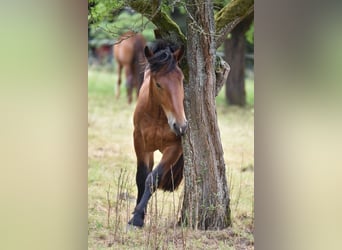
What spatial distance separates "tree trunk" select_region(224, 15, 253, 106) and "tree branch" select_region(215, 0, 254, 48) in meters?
0.03

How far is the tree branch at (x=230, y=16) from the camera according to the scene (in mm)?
3641

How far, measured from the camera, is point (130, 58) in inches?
144

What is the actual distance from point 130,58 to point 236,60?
2.00ft

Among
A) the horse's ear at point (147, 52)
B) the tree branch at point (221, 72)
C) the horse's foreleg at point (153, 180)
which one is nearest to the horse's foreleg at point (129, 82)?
the horse's ear at point (147, 52)

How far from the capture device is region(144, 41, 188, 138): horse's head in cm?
365

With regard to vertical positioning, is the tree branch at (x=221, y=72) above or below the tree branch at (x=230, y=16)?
below

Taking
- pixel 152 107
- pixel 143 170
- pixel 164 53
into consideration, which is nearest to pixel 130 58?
pixel 164 53

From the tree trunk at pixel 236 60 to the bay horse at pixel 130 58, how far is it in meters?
0.49

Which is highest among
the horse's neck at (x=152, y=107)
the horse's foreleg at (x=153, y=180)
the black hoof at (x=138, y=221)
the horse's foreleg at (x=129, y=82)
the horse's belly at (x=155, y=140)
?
the horse's foreleg at (x=129, y=82)

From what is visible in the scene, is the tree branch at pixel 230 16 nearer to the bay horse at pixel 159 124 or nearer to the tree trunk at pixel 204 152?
the tree trunk at pixel 204 152
